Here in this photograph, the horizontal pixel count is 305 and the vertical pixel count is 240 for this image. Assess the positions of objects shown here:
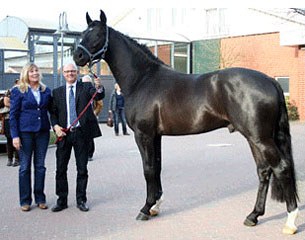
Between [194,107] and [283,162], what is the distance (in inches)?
46.2

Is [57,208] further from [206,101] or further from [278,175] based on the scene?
[278,175]

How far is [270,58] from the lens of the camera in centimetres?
2488

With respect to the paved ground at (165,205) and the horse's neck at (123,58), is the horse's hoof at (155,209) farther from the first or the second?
the horse's neck at (123,58)

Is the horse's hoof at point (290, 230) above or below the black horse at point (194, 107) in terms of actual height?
below

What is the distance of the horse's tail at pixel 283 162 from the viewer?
519cm

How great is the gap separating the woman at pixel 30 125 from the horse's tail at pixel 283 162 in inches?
120

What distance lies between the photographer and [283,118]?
5.41 metres

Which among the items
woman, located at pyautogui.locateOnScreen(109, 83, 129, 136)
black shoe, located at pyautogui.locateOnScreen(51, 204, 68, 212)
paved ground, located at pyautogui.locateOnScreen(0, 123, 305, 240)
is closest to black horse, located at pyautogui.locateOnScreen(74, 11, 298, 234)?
paved ground, located at pyautogui.locateOnScreen(0, 123, 305, 240)

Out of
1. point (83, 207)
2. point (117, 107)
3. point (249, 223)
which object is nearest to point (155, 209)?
point (83, 207)

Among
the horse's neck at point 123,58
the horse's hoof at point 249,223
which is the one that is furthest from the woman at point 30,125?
the horse's hoof at point 249,223

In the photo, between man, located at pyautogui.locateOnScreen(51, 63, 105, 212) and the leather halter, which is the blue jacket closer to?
man, located at pyautogui.locateOnScreen(51, 63, 105, 212)

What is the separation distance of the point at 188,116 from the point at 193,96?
0.80ft

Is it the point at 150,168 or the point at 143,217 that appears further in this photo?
the point at 150,168

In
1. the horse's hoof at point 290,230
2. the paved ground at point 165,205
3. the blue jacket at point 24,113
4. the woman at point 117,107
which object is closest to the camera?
the horse's hoof at point 290,230
